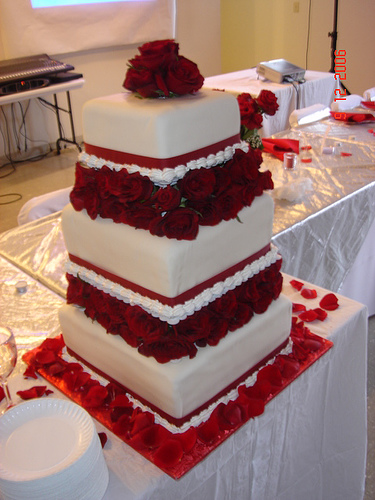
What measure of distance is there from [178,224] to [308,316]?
20.5 inches

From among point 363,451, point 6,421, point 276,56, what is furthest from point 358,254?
point 276,56

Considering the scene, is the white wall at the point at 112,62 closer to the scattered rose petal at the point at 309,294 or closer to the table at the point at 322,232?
the table at the point at 322,232

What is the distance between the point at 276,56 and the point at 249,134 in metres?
5.76

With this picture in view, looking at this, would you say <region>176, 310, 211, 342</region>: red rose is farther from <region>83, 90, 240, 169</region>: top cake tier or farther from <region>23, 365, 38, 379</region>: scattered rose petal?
<region>23, 365, 38, 379</region>: scattered rose petal

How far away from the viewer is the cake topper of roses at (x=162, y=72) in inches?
29.8

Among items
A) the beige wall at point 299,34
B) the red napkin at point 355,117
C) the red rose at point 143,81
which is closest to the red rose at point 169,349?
Result: the red rose at point 143,81

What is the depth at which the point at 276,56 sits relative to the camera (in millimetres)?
6176

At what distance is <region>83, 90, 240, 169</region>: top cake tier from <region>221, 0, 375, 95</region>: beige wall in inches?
204

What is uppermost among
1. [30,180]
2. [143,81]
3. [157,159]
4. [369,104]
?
[143,81]

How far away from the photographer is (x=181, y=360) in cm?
81

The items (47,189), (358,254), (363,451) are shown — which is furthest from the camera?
(47,189)

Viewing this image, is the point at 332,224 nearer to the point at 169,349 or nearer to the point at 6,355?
the point at 169,349

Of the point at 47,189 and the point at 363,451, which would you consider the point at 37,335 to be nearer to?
the point at 363,451

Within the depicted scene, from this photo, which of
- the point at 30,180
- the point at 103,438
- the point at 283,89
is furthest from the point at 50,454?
the point at 30,180
